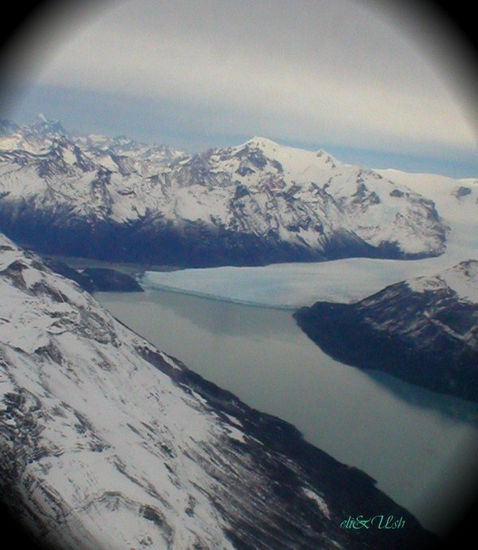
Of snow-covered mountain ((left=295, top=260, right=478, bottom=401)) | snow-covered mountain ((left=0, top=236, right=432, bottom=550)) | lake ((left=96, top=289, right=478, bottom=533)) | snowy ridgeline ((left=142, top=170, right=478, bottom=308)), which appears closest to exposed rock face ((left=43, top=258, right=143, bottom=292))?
snowy ridgeline ((left=142, top=170, right=478, bottom=308))

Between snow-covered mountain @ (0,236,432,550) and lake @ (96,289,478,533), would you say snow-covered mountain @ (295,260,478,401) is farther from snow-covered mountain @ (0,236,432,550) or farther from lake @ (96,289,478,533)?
snow-covered mountain @ (0,236,432,550)

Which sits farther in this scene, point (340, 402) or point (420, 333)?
point (420, 333)

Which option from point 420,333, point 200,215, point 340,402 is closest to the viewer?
point 340,402

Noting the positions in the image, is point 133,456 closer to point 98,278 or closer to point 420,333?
point 420,333

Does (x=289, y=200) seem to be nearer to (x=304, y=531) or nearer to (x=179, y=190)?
(x=179, y=190)

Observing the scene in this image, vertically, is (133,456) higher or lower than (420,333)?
lower

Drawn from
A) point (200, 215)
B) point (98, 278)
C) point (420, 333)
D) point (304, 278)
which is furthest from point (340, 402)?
point (200, 215)

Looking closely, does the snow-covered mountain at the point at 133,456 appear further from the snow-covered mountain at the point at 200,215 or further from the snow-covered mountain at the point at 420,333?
the snow-covered mountain at the point at 200,215

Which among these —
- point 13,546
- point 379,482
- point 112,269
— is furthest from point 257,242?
point 13,546
